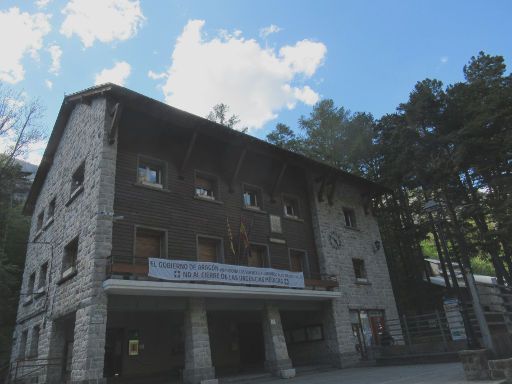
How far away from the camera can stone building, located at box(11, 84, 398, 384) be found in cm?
1245

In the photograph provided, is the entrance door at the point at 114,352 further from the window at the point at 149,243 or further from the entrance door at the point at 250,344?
the entrance door at the point at 250,344

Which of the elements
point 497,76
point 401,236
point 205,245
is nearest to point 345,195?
point 401,236

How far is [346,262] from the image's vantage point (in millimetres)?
19844

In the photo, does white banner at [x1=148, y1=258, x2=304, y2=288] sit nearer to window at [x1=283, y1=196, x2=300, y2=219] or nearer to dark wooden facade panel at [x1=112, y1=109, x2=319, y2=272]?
dark wooden facade panel at [x1=112, y1=109, x2=319, y2=272]

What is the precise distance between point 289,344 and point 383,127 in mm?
15808

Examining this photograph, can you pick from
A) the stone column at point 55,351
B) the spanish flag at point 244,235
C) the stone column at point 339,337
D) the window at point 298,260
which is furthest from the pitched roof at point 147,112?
the stone column at point 55,351

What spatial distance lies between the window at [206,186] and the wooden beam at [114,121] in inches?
149

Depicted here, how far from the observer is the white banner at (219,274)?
39.8ft

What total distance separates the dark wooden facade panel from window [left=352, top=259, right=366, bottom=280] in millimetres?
3018

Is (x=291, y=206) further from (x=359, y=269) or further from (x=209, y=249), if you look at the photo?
(x=209, y=249)

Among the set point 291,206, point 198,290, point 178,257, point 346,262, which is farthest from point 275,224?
point 198,290

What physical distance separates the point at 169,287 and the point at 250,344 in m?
9.67

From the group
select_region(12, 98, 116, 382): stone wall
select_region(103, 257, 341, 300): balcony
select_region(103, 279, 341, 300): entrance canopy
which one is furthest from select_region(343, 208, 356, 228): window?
select_region(12, 98, 116, 382): stone wall

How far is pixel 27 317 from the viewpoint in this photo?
16797 mm
